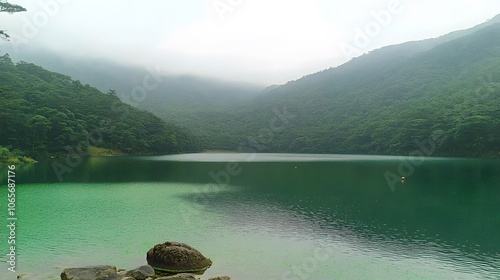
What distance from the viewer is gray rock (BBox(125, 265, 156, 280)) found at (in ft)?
45.5

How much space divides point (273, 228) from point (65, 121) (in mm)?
86526

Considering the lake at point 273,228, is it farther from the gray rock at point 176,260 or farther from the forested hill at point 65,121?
the forested hill at point 65,121

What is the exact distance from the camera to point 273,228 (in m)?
22.5

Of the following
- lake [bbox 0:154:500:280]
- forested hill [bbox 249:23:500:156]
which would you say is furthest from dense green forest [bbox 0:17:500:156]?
lake [bbox 0:154:500:280]

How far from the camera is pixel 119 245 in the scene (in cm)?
1889

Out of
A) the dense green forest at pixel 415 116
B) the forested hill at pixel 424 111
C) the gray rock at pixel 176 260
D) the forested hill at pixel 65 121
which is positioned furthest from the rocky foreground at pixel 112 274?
the forested hill at pixel 424 111

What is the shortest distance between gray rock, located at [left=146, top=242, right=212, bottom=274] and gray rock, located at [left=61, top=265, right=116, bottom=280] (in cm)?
203

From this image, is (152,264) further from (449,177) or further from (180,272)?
(449,177)

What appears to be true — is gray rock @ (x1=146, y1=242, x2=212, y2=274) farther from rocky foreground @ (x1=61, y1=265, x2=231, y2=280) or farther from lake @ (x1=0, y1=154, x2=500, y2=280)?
rocky foreground @ (x1=61, y1=265, x2=231, y2=280)

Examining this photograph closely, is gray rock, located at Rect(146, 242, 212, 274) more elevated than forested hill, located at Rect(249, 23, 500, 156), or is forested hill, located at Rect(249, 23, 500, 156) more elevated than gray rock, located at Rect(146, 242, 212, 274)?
forested hill, located at Rect(249, 23, 500, 156)

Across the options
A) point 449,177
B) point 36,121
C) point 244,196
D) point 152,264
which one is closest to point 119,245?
point 152,264

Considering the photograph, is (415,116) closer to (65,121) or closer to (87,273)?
(65,121)

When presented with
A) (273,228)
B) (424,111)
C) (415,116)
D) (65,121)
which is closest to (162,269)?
(273,228)

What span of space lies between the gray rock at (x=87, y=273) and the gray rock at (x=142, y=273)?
719mm
